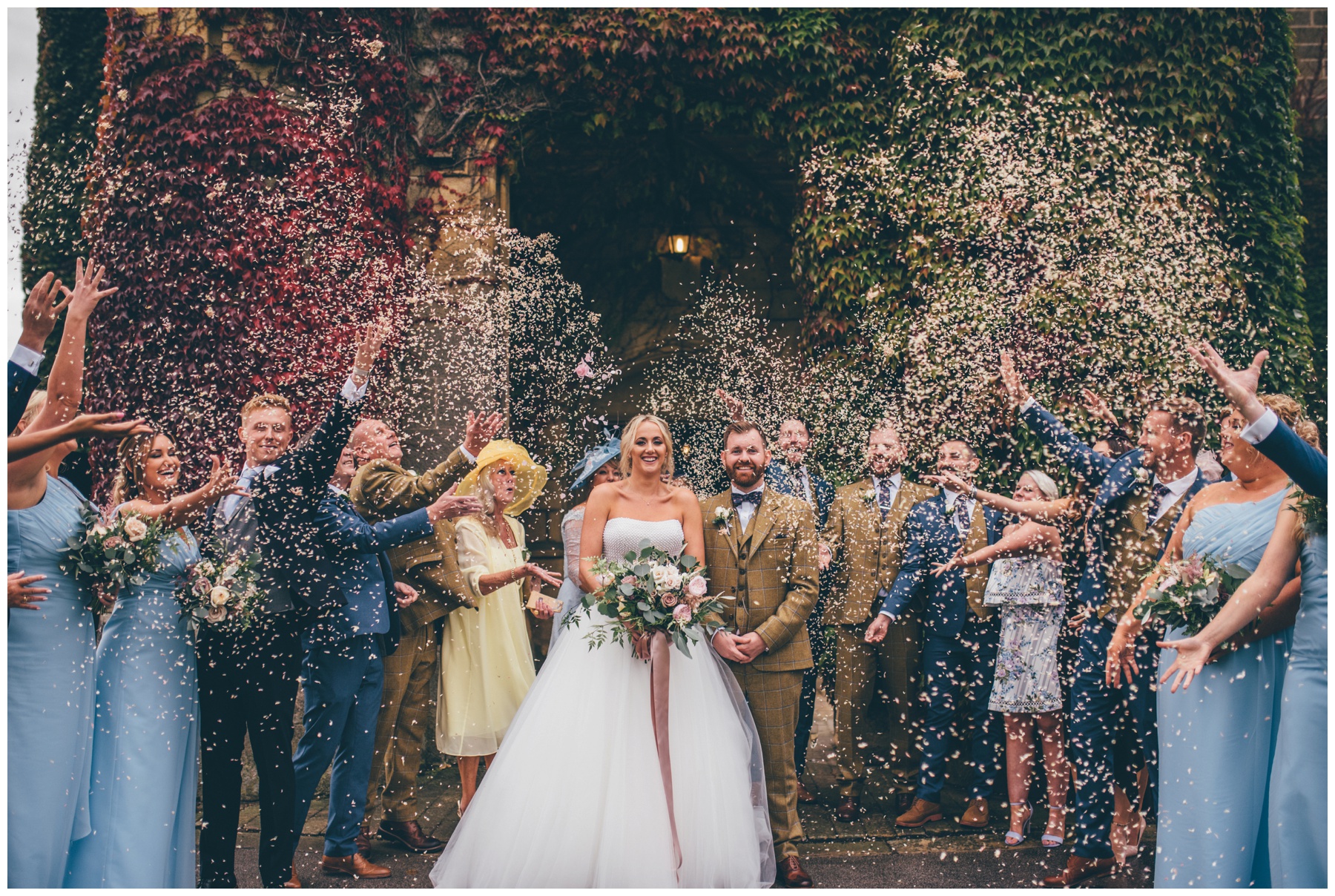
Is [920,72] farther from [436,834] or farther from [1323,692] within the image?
[436,834]

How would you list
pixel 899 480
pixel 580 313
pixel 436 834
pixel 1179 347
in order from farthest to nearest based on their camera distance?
pixel 580 313, pixel 1179 347, pixel 899 480, pixel 436 834

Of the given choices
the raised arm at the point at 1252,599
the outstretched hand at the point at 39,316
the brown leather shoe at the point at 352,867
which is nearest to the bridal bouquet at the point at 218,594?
the outstretched hand at the point at 39,316

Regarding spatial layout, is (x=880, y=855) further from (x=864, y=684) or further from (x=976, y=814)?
(x=864, y=684)

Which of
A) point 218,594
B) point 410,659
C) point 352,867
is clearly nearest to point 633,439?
point 410,659

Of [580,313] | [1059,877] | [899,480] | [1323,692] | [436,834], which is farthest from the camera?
[580,313]

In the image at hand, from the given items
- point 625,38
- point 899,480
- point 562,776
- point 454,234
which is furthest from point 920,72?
point 562,776

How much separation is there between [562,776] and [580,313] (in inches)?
228

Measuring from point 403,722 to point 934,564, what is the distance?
292 cm

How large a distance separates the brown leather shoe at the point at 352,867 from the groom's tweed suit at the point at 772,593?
1839 millimetres

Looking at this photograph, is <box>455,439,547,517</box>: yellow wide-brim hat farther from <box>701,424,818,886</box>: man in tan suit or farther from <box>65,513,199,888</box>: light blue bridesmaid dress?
<box>65,513,199,888</box>: light blue bridesmaid dress

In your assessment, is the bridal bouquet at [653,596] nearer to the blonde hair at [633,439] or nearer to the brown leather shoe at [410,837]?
the blonde hair at [633,439]

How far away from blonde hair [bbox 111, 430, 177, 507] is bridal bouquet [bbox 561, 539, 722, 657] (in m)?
1.92

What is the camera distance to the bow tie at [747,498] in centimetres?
451

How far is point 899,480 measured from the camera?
17.8 ft
